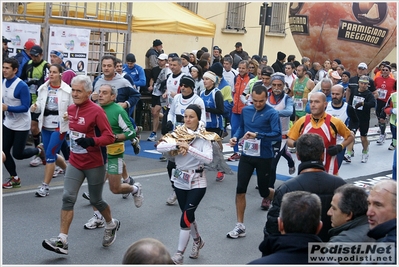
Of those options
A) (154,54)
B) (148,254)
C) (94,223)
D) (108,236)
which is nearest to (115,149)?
(94,223)

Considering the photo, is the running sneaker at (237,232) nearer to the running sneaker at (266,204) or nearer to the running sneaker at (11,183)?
the running sneaker at (266,204)

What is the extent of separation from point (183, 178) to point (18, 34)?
778cm

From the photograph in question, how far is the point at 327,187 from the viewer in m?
5.18

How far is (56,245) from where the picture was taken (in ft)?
21.7

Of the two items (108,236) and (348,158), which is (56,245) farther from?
(348,158)

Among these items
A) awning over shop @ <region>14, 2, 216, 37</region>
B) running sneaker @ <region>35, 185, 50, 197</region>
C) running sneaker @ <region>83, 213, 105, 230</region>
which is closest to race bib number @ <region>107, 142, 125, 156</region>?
running sneaker @ <region>83, 213, 105, 230</region>

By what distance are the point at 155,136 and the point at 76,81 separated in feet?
25.4

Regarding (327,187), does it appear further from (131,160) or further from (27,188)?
(131,160)

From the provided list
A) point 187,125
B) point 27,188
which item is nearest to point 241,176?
point 187,125

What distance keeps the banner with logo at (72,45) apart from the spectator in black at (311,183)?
9.52 m

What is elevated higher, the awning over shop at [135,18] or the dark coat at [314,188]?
the awning over shop at [135,18]

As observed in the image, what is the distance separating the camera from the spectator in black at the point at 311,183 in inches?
203

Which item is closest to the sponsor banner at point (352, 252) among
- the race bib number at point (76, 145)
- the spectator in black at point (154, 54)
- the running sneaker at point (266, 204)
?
the race bib number at point (76, 145)

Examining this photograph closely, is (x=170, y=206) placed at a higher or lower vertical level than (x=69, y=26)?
lower
